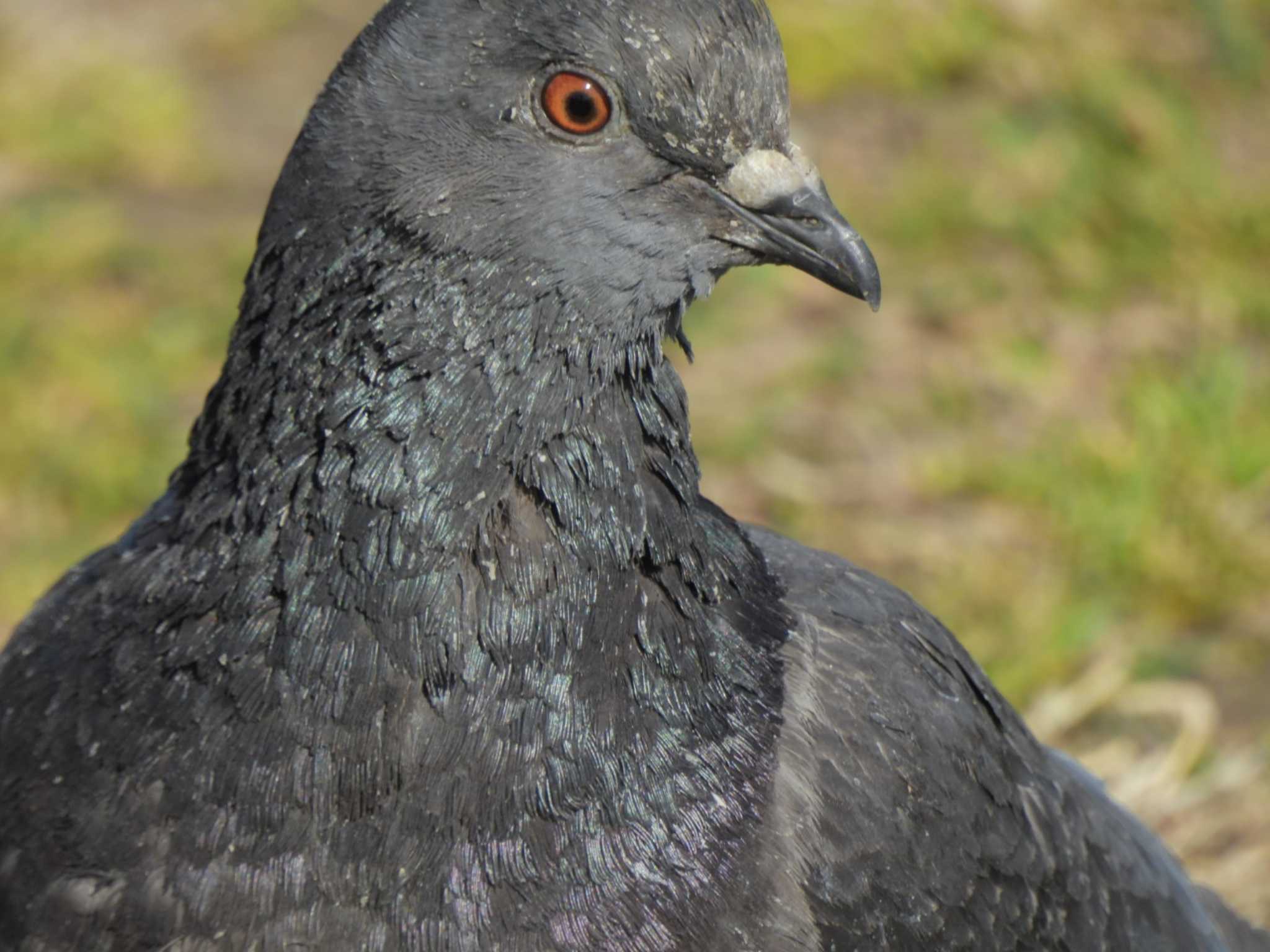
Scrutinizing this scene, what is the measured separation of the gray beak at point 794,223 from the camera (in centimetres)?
256

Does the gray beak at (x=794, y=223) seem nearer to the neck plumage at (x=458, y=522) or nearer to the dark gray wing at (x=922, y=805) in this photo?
the neck plumage at (x=458, y=522)

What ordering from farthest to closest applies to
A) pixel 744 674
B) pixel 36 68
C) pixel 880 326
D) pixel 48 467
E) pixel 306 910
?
pixel 36 68
pixel 880 326
pixel 48 467
pixel 744 674
pixel 306 910

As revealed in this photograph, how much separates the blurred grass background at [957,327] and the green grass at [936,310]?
15mm

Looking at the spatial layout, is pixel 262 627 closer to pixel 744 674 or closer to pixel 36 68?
pixel 744 674

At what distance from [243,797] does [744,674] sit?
2.56 feet

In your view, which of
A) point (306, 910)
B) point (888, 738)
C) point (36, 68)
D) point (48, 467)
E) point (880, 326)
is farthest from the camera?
point (36, 68)

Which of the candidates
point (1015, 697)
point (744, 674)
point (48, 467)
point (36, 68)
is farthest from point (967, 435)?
point (36, 68)

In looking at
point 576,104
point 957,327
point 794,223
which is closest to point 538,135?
point 576,104

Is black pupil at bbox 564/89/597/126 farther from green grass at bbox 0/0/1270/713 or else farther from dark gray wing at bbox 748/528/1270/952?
green grass at bbox 0/0/1270/713

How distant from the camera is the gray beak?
8.39 feet

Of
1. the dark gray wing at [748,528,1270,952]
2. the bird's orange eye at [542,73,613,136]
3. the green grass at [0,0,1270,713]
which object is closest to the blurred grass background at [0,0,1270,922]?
the green grass at [0,0,1270,713]

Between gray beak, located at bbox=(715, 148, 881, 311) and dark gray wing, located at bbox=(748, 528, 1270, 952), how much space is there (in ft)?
2.09

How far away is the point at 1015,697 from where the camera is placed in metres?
5.12

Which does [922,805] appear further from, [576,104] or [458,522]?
[576,104]
